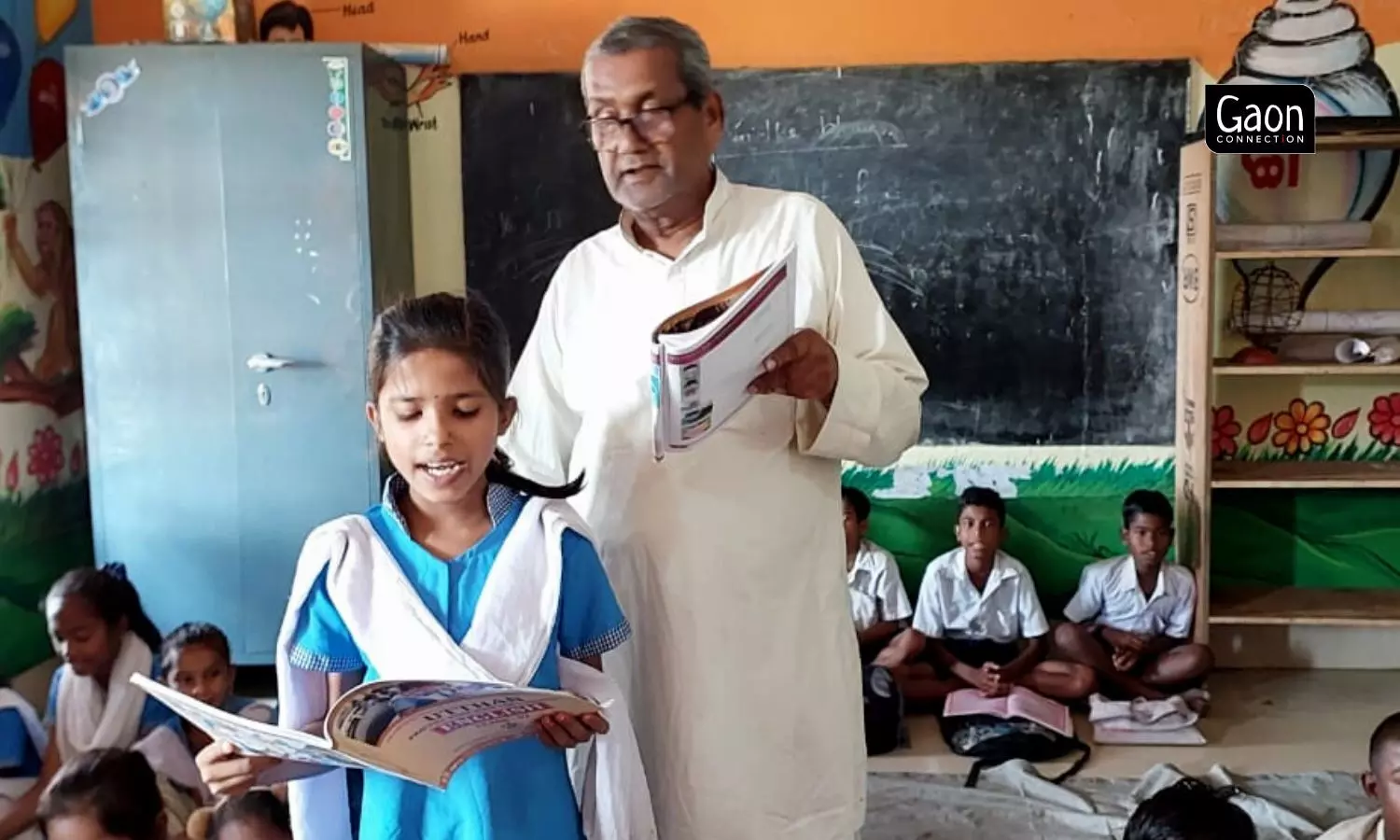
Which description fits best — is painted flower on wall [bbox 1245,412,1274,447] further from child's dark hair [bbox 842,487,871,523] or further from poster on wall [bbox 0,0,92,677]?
poster on wall [bbox 0,0,92,677]

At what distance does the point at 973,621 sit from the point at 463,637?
8.66 ft

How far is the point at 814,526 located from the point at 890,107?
2.43 metres

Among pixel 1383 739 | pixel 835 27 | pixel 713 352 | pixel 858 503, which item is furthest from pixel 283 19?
pixel 1383 739

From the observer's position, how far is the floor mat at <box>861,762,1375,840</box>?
2.88 meters

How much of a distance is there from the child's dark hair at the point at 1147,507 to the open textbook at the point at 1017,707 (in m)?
0.57

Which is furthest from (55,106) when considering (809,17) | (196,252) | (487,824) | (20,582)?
(487,824)

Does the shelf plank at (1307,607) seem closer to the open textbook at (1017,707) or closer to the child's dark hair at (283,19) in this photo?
the open textbook at (1017,707)

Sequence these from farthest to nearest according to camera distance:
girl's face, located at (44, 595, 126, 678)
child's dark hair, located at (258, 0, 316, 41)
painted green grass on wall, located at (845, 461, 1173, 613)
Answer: painted green grass on wall, located at (845, 461, 1173, 613), child's dark hair, located at (258, 0, 316, 41), girl's face, located at (44, 595, 126, 678)

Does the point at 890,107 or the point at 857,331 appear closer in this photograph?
the point at 857,331

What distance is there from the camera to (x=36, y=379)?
11.5 feet

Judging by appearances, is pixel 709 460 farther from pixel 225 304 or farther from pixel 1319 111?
pixel 1319 111

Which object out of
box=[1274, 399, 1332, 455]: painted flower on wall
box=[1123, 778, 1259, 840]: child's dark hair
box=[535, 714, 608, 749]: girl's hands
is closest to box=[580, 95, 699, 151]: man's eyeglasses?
box=[535, 714, 608, 749]: girl's hands

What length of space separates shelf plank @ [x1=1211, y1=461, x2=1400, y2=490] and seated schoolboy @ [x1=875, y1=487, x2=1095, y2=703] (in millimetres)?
625

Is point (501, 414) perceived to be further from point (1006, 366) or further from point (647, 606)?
point (1006, 366)
